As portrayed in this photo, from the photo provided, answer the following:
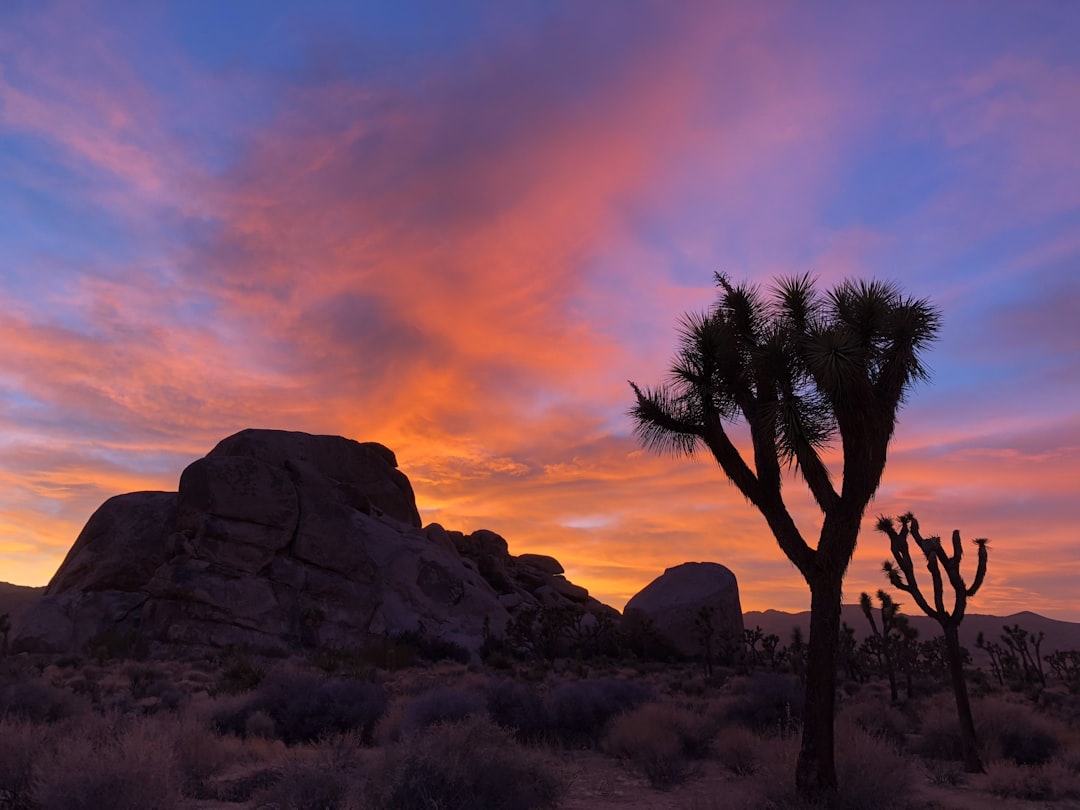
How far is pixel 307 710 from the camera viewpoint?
1334cm

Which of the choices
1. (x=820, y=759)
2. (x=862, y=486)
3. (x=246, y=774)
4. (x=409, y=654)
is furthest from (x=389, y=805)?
(x=409, y=654)

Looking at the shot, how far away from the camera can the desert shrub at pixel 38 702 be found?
1259cm

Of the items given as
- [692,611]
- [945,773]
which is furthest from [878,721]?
[692,611]

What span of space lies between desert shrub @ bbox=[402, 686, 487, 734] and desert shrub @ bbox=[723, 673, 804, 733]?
19.3 feet

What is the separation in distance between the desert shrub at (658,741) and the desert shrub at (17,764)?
799 centimetres

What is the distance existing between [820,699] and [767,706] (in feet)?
21.8

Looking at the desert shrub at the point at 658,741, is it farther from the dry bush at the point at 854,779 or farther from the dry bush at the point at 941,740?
the dry bush at the point at 941,740

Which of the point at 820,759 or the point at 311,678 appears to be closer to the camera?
the point at 820,759

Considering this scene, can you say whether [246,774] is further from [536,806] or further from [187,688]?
[187,688]

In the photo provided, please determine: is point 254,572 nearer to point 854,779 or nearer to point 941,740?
point 941,740

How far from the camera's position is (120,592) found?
3853 centimetres

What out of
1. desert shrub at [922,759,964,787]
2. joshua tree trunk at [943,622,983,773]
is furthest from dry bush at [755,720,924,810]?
joshua tree trunk at [943,622,983,773]

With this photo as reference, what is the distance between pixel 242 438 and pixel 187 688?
89.2ft

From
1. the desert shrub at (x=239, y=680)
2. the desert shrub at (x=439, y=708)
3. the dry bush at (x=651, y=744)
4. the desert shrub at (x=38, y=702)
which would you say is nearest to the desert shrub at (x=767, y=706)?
the dry bush at (x=651, y=744)
